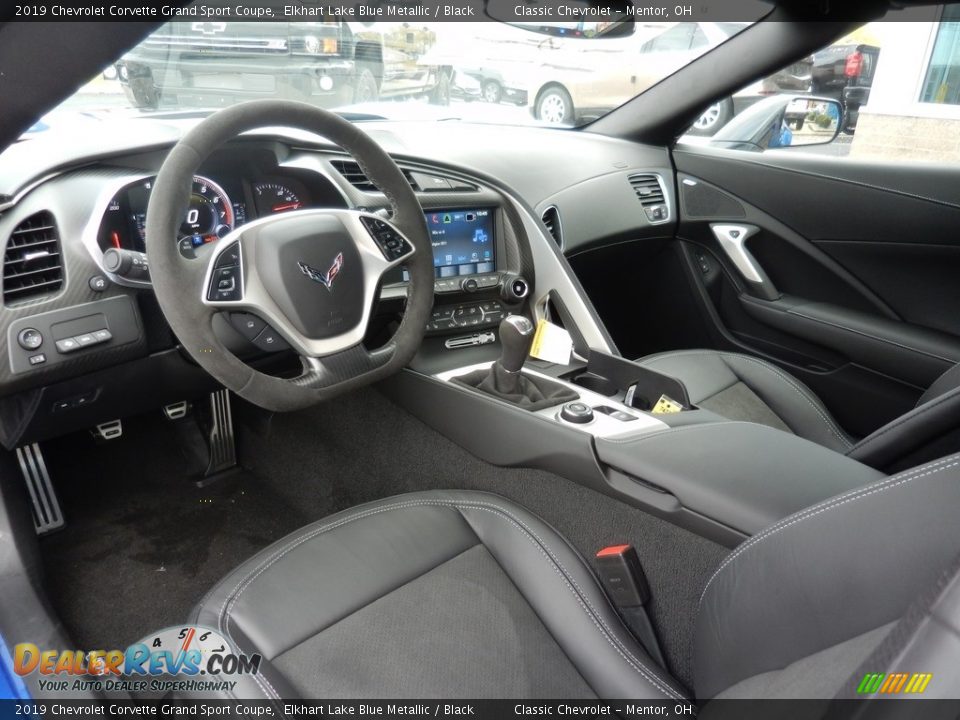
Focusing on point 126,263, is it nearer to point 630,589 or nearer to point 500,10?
point 630,589

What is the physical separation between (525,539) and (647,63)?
2021mm

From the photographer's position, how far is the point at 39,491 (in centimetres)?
178

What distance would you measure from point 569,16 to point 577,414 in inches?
55.3

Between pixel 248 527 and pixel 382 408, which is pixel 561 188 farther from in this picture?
pixel 248 527

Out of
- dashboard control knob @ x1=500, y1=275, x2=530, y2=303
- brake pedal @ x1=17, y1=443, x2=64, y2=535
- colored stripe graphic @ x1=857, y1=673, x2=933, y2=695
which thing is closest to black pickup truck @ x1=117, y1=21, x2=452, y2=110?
dashboard control knob @ x1=500, y1=275, x2=530, y2=303

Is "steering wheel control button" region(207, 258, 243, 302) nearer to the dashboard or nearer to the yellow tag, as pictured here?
the dashboard

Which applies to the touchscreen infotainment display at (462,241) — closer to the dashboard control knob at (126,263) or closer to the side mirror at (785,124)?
the dashboard control knob at (126,263)

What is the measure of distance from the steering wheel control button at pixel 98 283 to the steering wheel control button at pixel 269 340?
33cm

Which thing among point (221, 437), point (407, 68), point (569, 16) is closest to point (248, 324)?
point (221, 437)

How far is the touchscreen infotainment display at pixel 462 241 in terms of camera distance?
172 cm

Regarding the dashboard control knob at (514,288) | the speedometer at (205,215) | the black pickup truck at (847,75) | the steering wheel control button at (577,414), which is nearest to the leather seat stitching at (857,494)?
the steering wheel control button at (577,414)

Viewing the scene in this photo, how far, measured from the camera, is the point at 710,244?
8.30 feet

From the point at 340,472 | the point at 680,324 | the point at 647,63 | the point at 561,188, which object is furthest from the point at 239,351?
the point at 647,63

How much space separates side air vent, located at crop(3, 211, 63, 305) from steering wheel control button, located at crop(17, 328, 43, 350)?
54 millimetres
